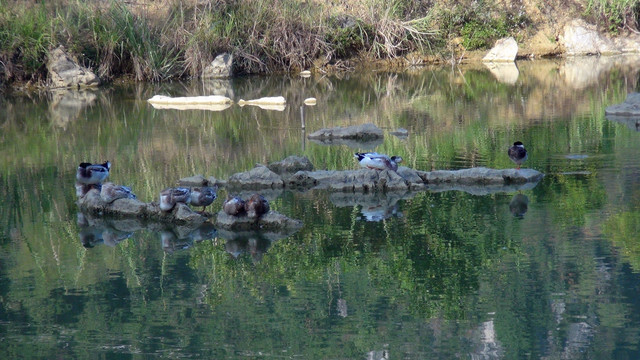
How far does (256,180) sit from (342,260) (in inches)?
124

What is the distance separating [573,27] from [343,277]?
23.0 metres

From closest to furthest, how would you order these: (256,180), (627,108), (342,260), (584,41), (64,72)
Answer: (342,260), (256,180), (627,108), (64,72), (584,41)

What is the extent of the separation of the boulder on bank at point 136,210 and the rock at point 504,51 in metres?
19.5

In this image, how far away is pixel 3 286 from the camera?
733 centimetres

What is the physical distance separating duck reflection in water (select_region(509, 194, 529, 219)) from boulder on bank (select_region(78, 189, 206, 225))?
119 inches

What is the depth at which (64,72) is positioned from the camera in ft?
74.6

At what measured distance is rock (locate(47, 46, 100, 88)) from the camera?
22719 mm

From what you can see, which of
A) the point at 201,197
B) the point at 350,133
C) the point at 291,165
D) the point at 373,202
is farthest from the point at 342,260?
the point at 350,133

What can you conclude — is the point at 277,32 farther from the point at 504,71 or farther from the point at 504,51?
the point at 504,51

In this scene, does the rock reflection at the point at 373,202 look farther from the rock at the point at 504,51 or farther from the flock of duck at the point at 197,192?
the rock at the point at 504,51

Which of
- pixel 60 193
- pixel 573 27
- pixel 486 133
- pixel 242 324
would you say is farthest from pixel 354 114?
pixel 573 27

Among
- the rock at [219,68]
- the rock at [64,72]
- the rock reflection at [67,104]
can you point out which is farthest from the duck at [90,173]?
the rock at [219,68]

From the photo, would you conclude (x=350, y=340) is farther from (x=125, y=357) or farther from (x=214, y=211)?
(x=214, y=211)

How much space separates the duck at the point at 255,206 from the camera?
8562mm
